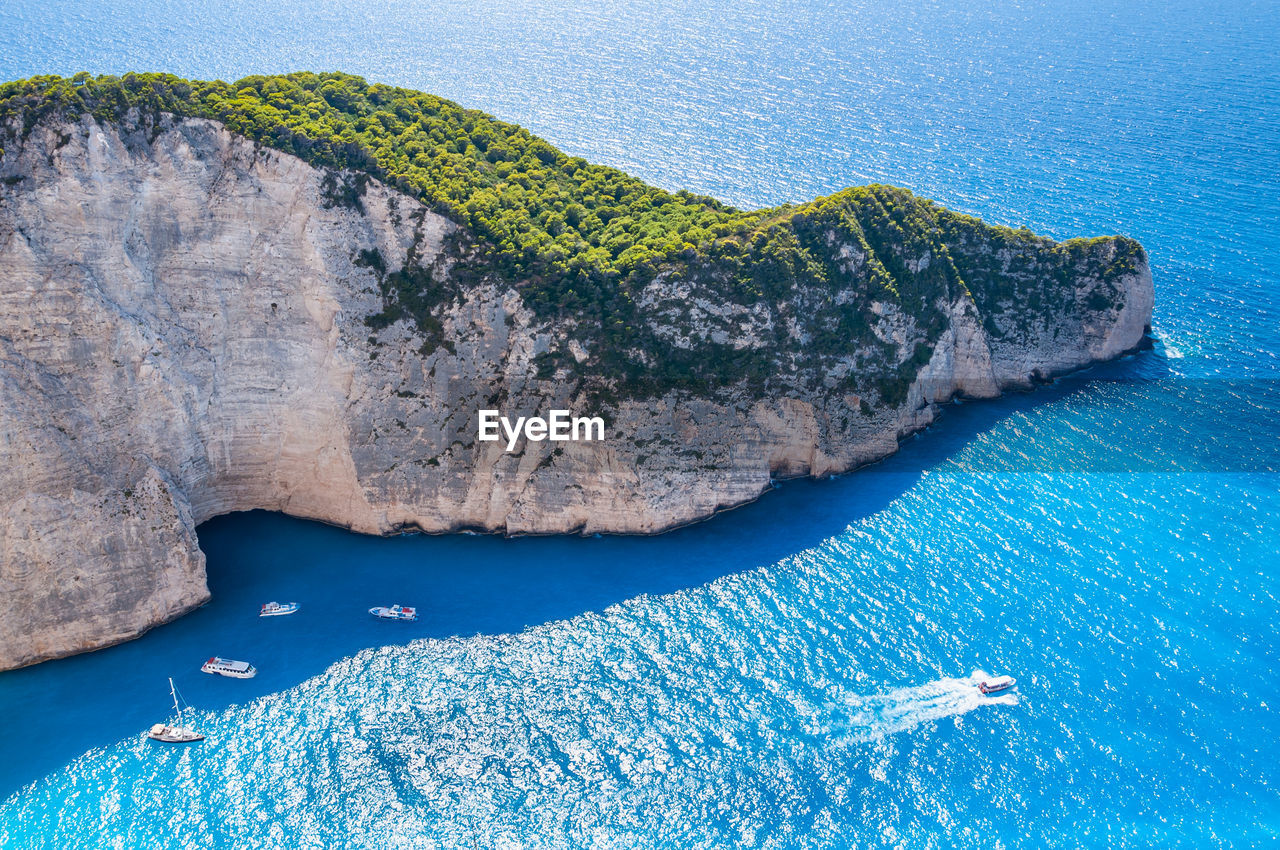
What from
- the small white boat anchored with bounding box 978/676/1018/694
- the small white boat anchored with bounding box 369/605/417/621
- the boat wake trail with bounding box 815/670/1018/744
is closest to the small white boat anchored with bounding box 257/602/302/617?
the small white boat anchored with bounding box 369/605/417/621

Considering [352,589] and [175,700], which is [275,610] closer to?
[352,589]

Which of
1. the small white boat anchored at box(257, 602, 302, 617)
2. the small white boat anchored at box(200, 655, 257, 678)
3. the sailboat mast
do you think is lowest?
the sailboat mast

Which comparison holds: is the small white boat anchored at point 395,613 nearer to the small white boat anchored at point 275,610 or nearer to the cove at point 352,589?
the cove at point 352,589

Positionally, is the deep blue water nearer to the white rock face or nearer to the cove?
the cove

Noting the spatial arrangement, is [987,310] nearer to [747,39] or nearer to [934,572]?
[934,572]

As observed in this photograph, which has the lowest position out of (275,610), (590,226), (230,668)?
(230,668)

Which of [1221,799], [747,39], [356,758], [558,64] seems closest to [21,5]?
[558,64]

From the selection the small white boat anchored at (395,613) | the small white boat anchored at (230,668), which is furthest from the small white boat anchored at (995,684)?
the small white boat anchored at (230,668)

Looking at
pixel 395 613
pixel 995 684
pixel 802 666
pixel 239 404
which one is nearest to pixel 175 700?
pixel 395 613
